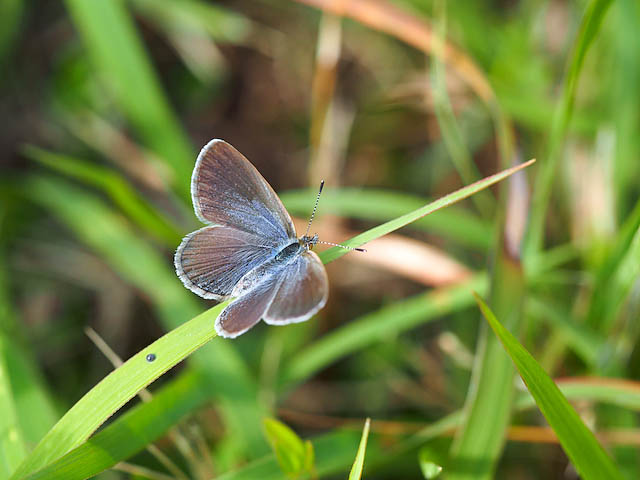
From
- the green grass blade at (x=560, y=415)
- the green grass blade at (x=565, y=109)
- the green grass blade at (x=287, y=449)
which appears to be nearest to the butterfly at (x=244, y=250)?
the green grass blade at (x=287, y=449)

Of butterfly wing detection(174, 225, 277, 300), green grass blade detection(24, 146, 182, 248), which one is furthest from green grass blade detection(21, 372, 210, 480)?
green grass blade detection(24, 146, 182, 248)

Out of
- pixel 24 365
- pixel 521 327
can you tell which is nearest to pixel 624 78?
pixel 521 327

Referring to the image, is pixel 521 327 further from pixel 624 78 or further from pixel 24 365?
pixel 24 365

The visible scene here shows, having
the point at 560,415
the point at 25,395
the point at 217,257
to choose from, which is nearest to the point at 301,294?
the point at 217,257

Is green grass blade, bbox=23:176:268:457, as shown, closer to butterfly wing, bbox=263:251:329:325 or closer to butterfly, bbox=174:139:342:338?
butterfly, bbox=174:139:342:338

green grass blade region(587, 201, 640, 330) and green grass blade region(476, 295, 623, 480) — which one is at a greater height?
green grass blade region(587, 201, 640, 330)

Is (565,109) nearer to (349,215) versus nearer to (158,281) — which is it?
(349,215)

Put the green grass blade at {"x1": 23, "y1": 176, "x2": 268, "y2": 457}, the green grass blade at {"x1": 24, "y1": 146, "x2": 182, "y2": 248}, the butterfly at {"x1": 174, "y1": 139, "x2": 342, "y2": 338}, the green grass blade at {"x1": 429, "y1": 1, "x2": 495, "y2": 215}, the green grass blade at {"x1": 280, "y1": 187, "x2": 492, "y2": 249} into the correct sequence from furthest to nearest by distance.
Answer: the green grass blade at {"x1": 280, "y1": 187, "x2": 492, "y2": 249} → the green grass blade at {"x1": 429, "y1": 1, "x2": 495, "y2": 215} → the green grass blade at {"x1": 24, "y1": 146, "x2": 182, "y2": 248} → the green grass blade at {"x1": 23, "y1": 176, "x2": 268, "y2": 457} → the butterfly at {"x1": 174, "y1": 139, "x2": 342, "y2": 338}
